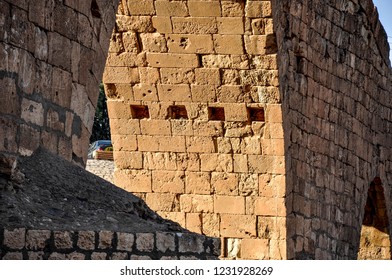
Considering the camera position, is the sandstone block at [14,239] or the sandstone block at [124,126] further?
the sandstone block at [124,126]

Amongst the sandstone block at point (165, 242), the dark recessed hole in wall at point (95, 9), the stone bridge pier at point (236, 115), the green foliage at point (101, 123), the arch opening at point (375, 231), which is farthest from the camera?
the green foliage at point (101, 123)

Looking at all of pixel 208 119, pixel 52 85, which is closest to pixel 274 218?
pixel 208 119

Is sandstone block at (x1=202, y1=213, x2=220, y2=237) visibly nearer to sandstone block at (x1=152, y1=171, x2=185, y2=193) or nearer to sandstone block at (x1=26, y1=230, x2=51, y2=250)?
sandstone block at (x1=152, y1=171, x2=185, y2=193)

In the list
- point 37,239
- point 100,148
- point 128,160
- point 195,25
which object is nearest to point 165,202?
point 128,160

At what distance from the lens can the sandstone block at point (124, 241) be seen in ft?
18.5

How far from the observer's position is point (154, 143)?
12.9 metres

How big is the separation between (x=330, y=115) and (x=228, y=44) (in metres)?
2.45

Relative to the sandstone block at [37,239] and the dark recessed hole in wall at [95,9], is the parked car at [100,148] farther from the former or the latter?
the sandstone block at [37,239]

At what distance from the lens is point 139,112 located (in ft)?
42.3

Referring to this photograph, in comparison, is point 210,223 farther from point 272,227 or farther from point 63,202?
point 63,202

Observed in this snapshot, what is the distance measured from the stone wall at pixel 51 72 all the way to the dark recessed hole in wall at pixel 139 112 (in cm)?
455

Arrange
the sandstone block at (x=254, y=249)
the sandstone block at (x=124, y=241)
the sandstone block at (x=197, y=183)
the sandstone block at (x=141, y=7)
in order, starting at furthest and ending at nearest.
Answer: the sandstone block at (x=197, y=183), the sandstone block at (x=254, y=249), the sandstone block at (x=141, y=7), the sandstone block at (x=124, y=241)

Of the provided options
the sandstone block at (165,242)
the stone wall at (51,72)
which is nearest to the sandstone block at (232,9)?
the stone wall at (51,72)

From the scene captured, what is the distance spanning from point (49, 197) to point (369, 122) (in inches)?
400
